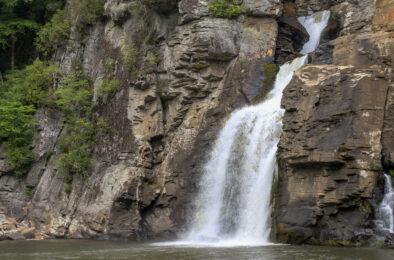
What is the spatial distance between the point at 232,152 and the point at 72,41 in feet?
42.1

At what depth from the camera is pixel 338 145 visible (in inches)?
533

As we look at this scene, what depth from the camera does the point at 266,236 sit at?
1498 centimetres

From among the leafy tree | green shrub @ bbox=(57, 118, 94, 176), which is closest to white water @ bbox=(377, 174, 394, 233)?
green shrub @ bbox=(57, 118, 94, 176)

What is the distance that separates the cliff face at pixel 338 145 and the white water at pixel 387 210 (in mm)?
175

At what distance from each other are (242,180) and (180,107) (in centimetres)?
520

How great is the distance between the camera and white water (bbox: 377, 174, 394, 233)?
41.9ft

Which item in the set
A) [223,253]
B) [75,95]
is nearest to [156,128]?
[75,95]

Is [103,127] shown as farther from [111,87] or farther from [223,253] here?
[223,253]

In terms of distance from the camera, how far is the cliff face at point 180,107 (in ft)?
47.9

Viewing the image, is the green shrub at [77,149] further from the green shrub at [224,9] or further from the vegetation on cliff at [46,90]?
the green shrub at [224,9]

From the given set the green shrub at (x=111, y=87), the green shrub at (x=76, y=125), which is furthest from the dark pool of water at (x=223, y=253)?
the green shrub at (x=111, y=87)

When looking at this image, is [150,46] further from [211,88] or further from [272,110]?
[272,110]

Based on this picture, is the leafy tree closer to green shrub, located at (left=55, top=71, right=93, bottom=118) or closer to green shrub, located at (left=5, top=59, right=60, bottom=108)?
green shrub, located at (left=5, top=59, right=60, bottom=108)

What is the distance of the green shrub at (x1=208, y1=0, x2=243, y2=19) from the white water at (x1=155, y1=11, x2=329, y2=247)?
3388 millimetres
